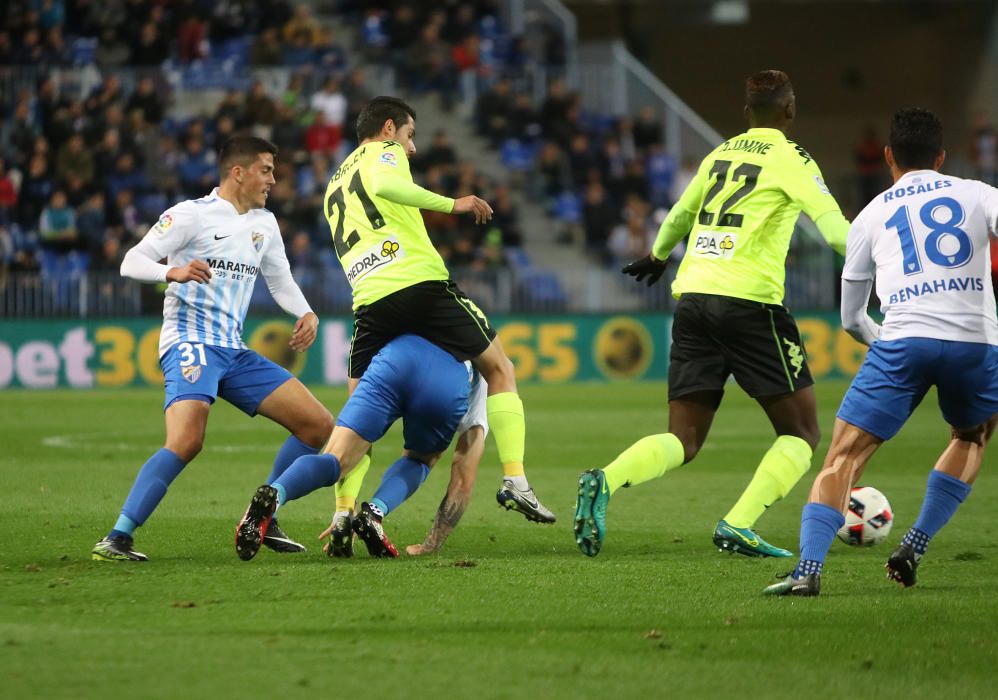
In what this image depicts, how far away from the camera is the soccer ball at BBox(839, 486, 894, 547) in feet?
25.2

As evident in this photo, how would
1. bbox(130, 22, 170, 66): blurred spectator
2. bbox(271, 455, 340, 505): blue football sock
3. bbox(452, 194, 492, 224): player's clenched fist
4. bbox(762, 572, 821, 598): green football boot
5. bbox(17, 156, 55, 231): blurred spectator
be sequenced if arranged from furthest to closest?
bbox(130, 22, 170, 66): blurred spectator, bbox(17, 156, 55, 231): blurred spectator, bbox(452, 194, 492, 224): player's clenched fist, bbox(271, 455, 340, 505): blue football sock, bbox(762, 572, 821, 598): green football boot

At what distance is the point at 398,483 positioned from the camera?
299 inches

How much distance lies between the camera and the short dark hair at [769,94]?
23.5 ft

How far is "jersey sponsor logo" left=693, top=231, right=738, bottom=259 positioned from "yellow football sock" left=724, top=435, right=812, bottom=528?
891 millimetres

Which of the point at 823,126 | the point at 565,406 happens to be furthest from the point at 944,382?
the point at 823,126

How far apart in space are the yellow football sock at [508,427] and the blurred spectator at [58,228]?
16364mm

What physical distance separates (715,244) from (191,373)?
8.32ft

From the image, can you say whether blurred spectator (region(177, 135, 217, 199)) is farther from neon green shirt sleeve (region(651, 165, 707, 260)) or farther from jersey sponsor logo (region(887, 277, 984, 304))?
jersey sponsor logo (region(887, 277, 984, 304))

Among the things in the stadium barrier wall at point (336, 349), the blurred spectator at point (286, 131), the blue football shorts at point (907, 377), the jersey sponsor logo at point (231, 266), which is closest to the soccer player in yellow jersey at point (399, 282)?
the jersey sponsor logo at point (231, 266)

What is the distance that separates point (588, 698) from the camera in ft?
14.4

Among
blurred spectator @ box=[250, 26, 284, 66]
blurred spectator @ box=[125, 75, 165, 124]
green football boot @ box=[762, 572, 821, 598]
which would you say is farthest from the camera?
blurred spectator @ box=[250, 26, 284, 66]

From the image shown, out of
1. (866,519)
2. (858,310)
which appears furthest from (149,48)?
(858,310)

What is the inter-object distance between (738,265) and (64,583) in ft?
10.5

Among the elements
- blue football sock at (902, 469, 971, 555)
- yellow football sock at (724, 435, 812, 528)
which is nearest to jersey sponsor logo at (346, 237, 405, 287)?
yellow football sock at (724, 435, 812, 528)
